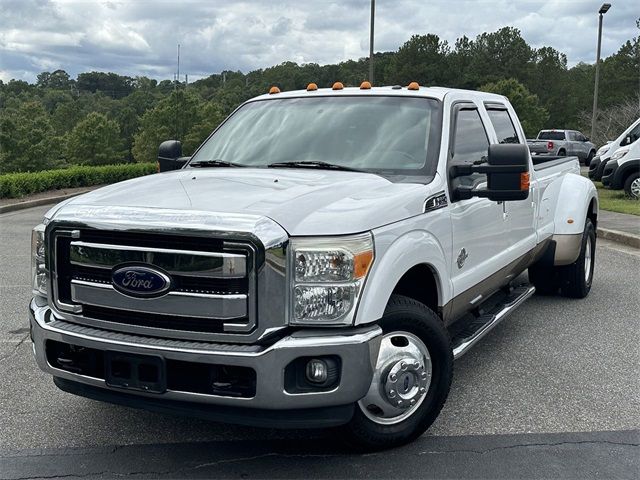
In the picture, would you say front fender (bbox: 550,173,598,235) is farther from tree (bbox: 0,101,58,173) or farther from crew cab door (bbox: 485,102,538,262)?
tree (bbox: 0,101,58,173)

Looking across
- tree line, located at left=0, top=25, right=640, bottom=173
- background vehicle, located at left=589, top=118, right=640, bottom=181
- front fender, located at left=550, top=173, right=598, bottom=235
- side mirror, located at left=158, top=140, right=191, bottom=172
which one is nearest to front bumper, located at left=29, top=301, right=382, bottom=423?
side mirror, located at left=158, top=140, right=191, bottom=172

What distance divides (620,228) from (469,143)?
8.31m

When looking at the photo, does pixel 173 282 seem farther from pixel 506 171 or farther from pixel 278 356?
pixel 506 171

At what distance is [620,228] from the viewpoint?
1228cm

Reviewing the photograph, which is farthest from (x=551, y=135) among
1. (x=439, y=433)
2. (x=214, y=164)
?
(x=439, y=433)

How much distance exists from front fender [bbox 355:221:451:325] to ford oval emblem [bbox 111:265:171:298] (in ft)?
2.98

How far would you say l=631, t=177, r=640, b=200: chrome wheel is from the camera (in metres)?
17.2

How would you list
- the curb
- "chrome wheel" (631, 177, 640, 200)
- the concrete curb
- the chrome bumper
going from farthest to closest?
"chrome wheel" (631, 177, 640, 200), the curb, the concrete curb, the chrome bumper

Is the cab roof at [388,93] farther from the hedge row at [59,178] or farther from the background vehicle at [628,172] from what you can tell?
the hedge row at [59,178]

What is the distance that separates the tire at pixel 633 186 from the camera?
17.2m

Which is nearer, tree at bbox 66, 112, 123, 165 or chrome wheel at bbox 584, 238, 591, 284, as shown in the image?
chrome wheel at bbox 584, 238, 591, 284

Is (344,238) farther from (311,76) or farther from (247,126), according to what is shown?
(311,76)

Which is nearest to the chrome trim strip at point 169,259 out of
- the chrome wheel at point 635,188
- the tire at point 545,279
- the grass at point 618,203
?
the tire at point 545,279

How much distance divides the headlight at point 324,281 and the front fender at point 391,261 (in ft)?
0.28
